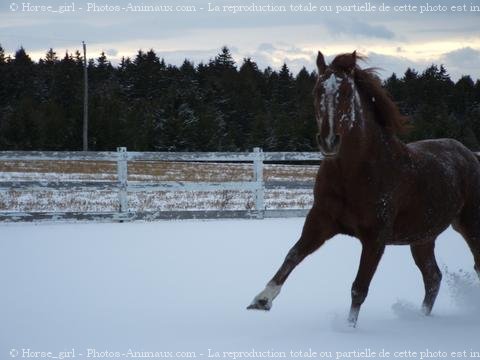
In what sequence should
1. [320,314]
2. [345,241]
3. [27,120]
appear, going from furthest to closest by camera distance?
[27,120], [345,241], [320,314]

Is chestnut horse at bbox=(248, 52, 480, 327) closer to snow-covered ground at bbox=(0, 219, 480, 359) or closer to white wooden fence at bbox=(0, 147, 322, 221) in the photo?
snow-covered ground at bbox=(0, 219, 480, 359)

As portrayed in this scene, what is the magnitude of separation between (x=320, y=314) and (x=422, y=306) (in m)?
0.98

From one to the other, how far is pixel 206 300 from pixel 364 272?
1659 millimetres

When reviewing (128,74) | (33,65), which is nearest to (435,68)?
(128,74)

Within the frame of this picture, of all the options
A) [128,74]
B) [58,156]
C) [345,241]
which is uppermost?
[128,74]

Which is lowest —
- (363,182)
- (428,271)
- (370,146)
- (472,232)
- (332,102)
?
(428,271)

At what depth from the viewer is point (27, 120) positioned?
4000 cm

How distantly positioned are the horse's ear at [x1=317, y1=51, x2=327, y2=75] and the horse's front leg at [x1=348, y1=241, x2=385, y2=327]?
4.49ft

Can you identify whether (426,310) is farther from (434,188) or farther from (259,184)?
(259,184)

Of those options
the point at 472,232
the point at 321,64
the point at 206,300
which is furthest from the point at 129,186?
the point at 321,64

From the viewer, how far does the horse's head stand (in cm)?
413

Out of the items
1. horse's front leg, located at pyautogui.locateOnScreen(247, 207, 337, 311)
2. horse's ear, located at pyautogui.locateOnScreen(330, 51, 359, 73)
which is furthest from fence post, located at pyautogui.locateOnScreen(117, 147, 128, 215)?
horse's ear, located at pyautogui.locateOnScreen(330, 51, 359, 73)

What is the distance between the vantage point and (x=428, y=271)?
18.2 ft

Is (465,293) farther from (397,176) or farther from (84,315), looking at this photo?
(84,315)
